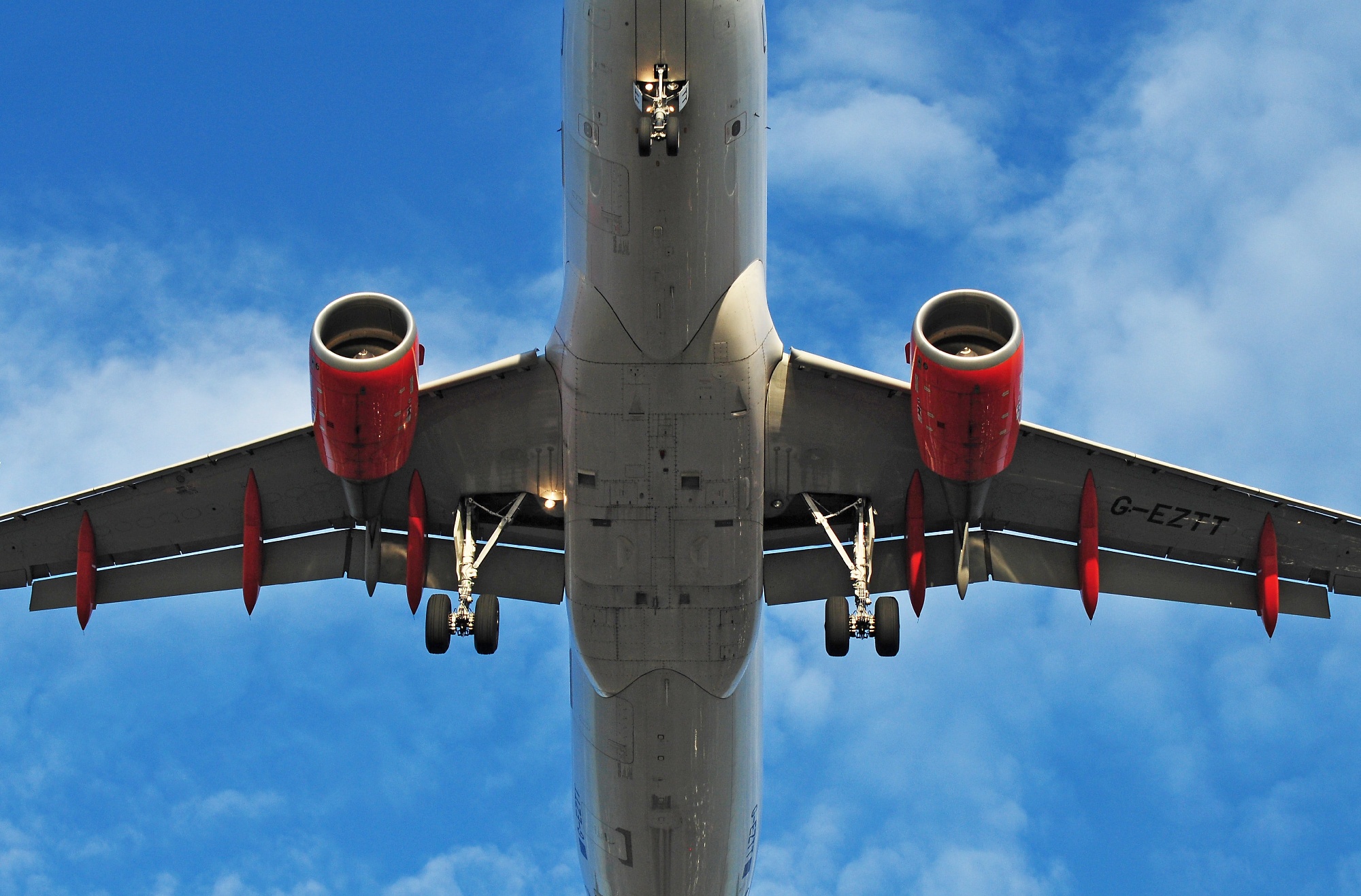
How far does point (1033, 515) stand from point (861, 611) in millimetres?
3419

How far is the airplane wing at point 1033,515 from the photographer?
78.3 feet

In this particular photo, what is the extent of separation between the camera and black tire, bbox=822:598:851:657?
78.8ft

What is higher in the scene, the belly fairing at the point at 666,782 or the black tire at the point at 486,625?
the black tire at the point at 486,625

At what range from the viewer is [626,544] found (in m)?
22.5

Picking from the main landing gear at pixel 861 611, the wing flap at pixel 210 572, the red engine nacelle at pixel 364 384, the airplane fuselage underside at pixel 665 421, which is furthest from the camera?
the wing flap at pixel 210 572

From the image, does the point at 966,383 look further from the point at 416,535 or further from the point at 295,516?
the point at 295,516

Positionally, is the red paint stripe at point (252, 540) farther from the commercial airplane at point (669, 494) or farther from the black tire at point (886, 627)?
the black tire at point (886, 627)

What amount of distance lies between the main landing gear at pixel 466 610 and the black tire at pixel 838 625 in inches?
179

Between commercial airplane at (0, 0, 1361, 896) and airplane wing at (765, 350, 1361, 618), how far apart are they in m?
0.04

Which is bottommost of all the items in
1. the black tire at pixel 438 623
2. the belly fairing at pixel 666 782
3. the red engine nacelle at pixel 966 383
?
the belly fairing at pixel 666 782

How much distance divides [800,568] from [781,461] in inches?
98.3

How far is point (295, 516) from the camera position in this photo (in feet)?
84.2

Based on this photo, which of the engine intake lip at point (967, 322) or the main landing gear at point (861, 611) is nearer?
the engine intake lip at point (967, 322)

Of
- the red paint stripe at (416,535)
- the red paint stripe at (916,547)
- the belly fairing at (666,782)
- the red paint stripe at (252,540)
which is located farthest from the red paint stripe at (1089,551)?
the red paint stripe at (252,540)
